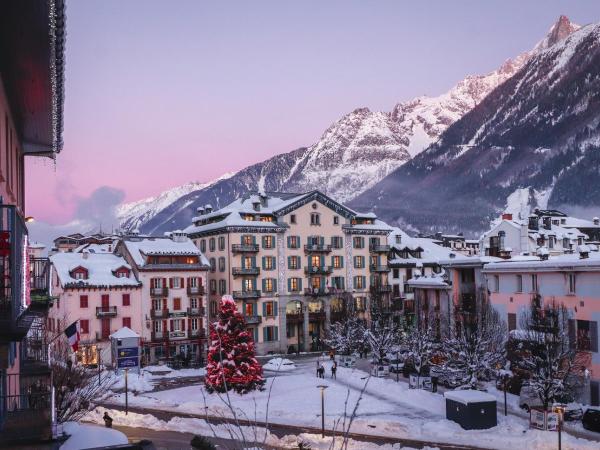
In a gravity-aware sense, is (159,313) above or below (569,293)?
below

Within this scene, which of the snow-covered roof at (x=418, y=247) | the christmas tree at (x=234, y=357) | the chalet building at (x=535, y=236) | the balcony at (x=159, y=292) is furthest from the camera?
the snow-covered roof at (x=418, y=247)

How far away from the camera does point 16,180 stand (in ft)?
52.3

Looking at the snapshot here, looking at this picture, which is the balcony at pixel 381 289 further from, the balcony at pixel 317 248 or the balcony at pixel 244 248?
Answer: the balcony at pixel 244 248

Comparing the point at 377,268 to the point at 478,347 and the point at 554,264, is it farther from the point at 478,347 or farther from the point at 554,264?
the point at 478,347

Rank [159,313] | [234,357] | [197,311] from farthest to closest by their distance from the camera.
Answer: [197,311], [159,313], [234,357]

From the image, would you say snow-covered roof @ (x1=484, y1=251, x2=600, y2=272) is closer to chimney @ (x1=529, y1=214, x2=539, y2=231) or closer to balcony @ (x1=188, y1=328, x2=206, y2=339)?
balcony @ (x1=188, y1=328, x2=206, y2=339)

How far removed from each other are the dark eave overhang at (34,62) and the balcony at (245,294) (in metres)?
61.2

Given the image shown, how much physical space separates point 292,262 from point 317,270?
343cm

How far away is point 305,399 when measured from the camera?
45938mm

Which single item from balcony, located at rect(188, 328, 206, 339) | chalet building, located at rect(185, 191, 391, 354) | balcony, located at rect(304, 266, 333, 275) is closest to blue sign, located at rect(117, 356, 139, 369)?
balcony, located at rect(188, 328, 206, 339)

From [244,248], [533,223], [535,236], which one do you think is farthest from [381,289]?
[533,223]

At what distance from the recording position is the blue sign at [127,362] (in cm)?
5762

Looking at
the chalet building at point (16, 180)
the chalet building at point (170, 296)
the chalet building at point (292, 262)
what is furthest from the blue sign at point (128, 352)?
the chalet building at point (16, 180)

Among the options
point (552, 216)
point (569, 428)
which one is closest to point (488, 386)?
point (569, 428)
